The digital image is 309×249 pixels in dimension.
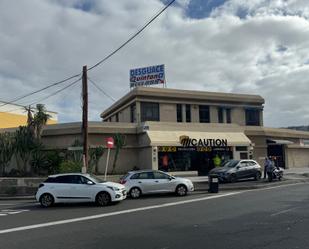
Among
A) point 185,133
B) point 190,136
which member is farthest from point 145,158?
point 190,136

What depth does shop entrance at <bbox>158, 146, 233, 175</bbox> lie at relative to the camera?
1350 inches

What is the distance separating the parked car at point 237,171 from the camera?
1088 inches

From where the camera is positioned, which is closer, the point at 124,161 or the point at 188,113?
the point at 124,161

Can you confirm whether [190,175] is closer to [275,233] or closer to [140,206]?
[140,206]

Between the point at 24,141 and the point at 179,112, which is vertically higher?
the point at 179,112

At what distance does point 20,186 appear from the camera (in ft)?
80.6

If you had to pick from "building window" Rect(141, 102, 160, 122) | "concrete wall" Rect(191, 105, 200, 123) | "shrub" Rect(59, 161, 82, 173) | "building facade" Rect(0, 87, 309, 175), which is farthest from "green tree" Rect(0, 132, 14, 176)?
"concrete wall" Rect(191, 105, 200, 123)

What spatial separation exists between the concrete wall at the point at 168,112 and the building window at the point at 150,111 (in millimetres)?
400

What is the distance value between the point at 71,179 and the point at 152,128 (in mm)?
17377

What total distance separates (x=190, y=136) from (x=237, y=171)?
8.36 m

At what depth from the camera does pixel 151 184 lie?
2061 centimetres

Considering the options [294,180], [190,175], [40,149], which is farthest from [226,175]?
[40,149]

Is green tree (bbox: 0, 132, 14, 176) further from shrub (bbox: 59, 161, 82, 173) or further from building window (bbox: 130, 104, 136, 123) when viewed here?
building window (bbox: 130, 104, 136, 123)

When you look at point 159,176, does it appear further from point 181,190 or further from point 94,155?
point 94,155
